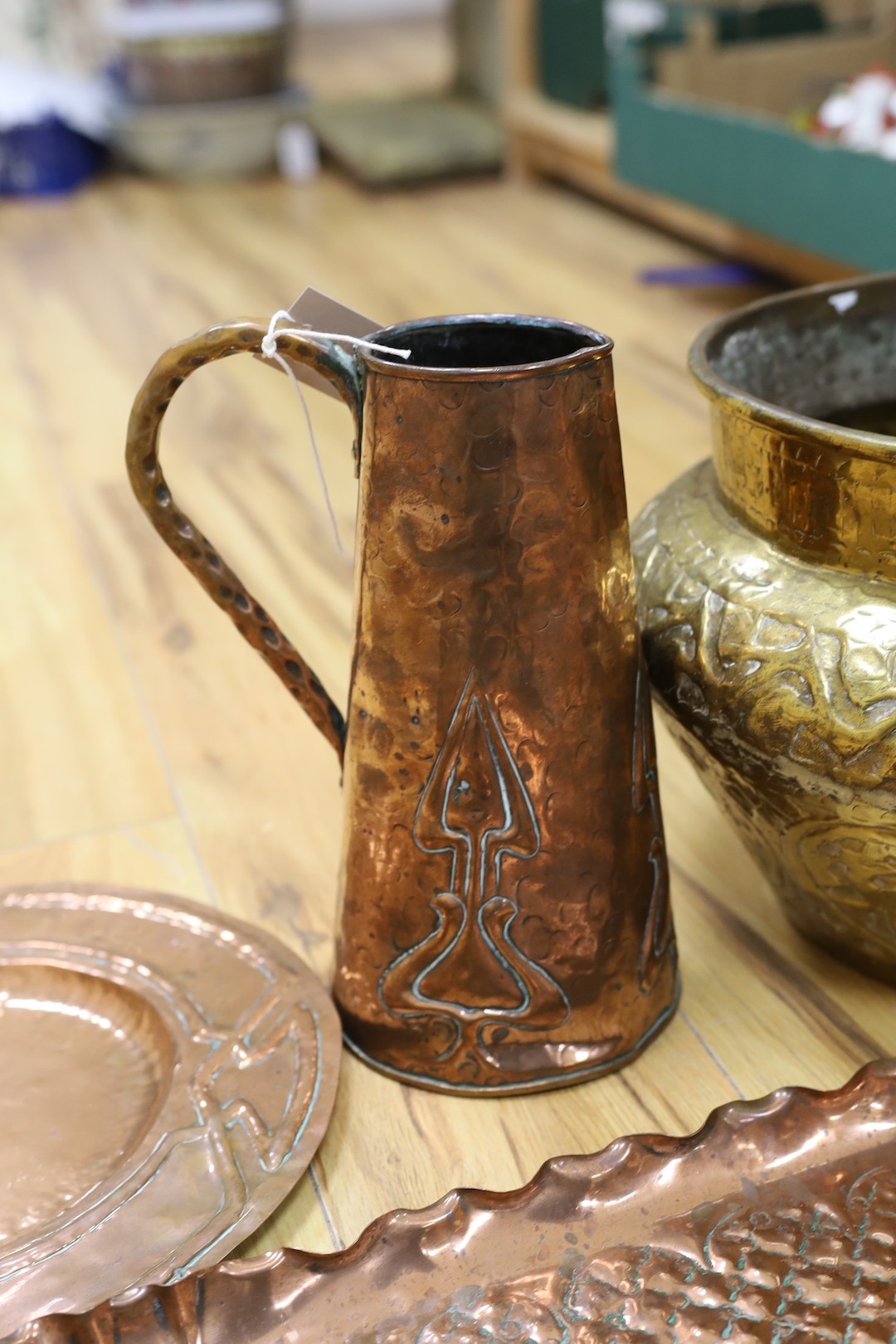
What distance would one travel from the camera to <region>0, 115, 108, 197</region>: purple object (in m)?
2.49

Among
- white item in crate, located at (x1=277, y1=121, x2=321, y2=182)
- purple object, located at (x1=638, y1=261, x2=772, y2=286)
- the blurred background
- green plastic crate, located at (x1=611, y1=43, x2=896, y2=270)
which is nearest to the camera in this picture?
green plastic crate, located at (x1=611, y1=43, x2=896, y2=270)

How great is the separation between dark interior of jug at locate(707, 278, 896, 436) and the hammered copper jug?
0.16 meters

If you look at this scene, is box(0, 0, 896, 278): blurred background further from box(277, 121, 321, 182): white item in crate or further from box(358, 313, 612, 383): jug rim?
box(358, 313, 612, 383): jug rim

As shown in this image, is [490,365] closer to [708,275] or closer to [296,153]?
[708,275]

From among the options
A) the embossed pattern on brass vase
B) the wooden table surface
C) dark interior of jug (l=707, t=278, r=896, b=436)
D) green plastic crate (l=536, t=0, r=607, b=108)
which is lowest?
the wooden table surface

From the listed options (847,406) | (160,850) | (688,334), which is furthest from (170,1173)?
(688,334)

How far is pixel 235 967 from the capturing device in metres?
0.63

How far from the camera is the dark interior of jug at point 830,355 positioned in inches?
26.2

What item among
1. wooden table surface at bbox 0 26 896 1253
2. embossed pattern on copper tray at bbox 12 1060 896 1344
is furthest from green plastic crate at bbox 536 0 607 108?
embossed pattern on copper tray at bbox 12 1060 896 1344

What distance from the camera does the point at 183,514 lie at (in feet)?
1.82

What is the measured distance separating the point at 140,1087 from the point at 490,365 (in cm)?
33

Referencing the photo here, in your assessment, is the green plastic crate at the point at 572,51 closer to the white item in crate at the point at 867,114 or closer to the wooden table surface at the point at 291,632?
the wooden table surface at the point at 291,632

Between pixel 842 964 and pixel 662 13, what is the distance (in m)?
1.40

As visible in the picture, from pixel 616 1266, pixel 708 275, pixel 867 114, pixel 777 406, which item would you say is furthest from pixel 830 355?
pixel 708 275
